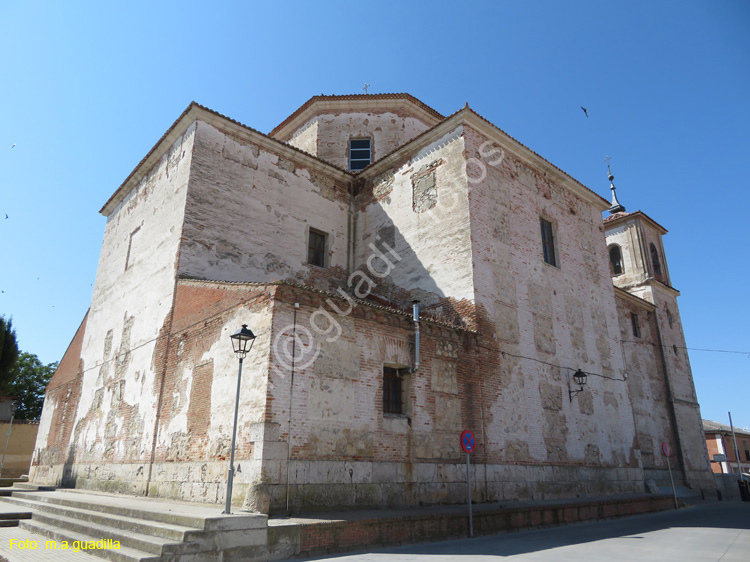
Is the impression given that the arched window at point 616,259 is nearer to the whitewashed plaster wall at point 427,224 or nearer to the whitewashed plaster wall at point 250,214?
the whitewashed plaster wall at point 427,224

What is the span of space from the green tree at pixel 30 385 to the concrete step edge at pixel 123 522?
94.8ft

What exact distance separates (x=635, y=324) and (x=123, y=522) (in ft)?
66.3

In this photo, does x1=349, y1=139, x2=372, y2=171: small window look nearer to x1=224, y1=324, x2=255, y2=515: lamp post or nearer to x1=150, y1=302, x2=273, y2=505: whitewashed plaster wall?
x1=150, y1=302, x2=273, y2=505: whitewashed plaster wall

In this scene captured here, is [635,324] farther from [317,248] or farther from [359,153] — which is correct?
[317,248]

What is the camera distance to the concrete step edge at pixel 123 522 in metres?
6.38

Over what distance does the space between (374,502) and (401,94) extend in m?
14.9

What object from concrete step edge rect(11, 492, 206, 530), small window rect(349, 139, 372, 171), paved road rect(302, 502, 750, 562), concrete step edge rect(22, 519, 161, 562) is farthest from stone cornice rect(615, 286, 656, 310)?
concrete step edge rect(22, 519, 161, 562)

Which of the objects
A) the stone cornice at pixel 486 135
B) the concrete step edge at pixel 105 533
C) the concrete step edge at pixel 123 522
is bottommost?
the concrete step edge at pixel 105 533

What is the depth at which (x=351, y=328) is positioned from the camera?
954cm

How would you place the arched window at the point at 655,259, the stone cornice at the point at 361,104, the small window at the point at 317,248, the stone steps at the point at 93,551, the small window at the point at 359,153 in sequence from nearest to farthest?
1. the stone steps at the point at 93,551
2. the small window at the point at 317,248
3. the small window at the point at 359,153
4. the stone cornice at the point at 361,104
5. the arched window at the point at 655,259

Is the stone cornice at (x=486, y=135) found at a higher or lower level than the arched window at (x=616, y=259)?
lower

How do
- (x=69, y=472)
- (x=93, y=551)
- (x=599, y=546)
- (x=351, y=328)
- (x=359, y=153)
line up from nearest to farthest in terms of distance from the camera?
1. (x=93, y=551)
2. (x=599, y=546)
3. (x=351, y=328)
4. (x=69, y=472)
5. (x=359, y=153)

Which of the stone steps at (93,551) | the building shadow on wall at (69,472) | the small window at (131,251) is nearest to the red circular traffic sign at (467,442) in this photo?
the stone steps at (93,551)

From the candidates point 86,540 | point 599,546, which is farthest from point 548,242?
point 86,540
